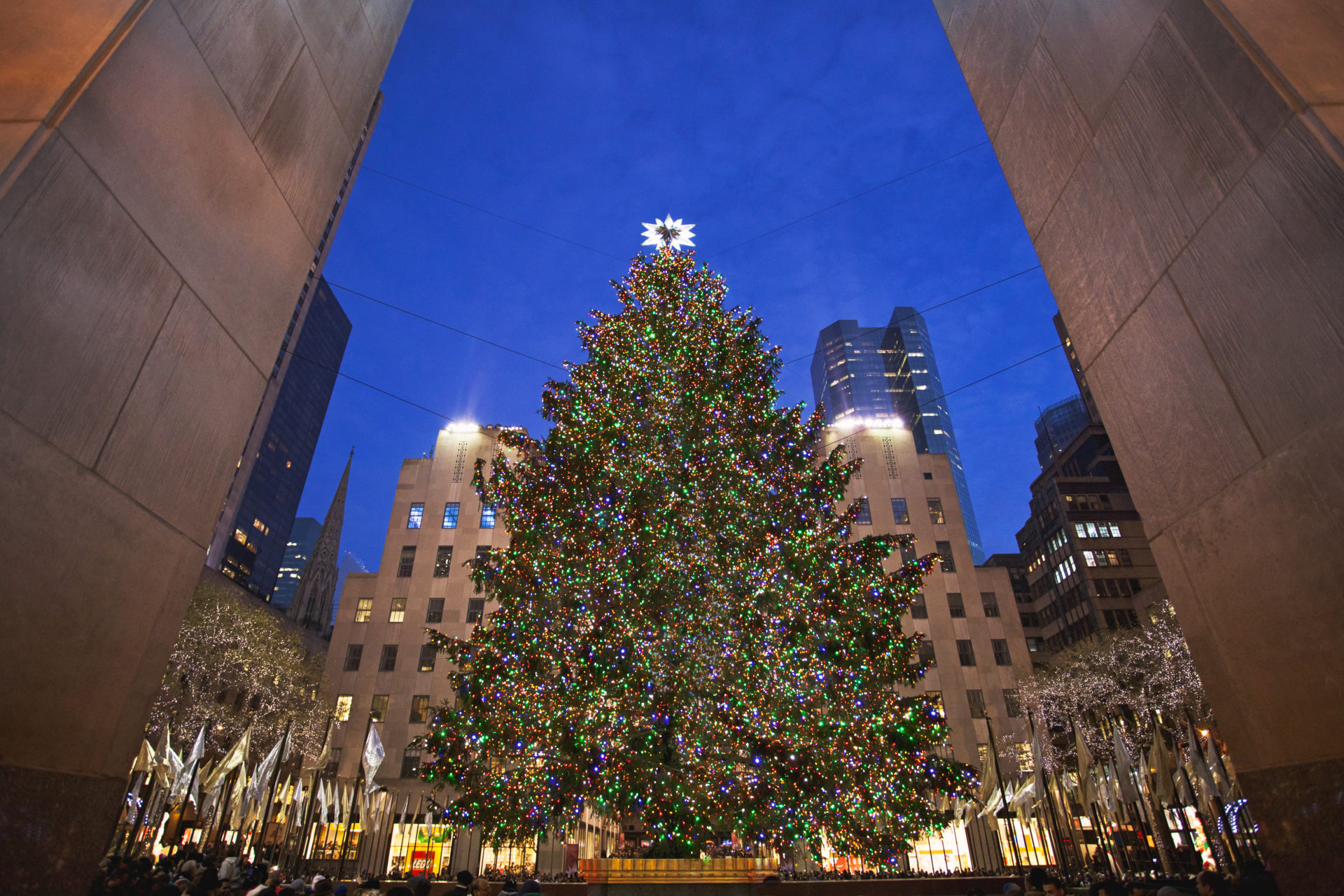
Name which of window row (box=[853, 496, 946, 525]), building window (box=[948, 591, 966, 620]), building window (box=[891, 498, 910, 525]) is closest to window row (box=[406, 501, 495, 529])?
window row (box=[853, 496, 946, 525])

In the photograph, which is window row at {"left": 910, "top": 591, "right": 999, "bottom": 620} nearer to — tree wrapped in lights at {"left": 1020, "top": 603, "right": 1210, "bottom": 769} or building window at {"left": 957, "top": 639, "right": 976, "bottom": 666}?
building window at {"left": 957, "top": 639, "right": 976, "bottom": 666}

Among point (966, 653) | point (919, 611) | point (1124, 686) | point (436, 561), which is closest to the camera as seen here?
point (1124, 686)

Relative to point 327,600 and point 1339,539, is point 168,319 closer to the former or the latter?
point 1339,539

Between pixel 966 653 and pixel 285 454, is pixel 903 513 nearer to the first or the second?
pixel 966 653

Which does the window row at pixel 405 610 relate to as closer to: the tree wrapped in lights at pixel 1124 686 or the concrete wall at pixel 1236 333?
the tree wrapped in lights at pixel 1124 686

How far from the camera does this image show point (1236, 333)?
356cm

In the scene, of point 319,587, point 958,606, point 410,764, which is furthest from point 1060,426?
point 410,764

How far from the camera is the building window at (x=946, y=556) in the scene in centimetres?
3872

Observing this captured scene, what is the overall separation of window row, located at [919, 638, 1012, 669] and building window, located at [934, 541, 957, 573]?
4.11 metres

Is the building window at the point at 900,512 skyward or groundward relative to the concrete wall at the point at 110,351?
skyward

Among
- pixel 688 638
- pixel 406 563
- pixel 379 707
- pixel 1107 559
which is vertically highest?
pixel 1107 559

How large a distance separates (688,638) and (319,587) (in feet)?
287

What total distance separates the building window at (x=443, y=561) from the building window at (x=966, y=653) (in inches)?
1156

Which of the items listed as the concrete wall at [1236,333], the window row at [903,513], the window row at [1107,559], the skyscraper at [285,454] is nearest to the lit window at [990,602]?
the window row at [903,513]
